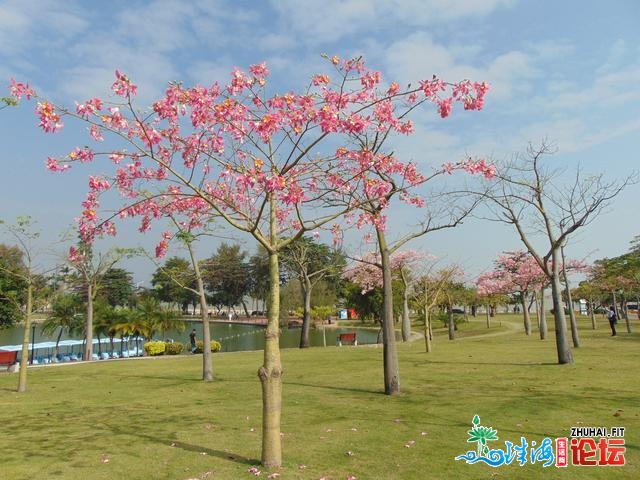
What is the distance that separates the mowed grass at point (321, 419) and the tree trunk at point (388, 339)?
37 centimetres

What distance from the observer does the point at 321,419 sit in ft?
30.4

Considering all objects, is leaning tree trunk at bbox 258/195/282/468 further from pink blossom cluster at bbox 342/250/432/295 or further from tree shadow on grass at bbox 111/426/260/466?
pink blossom cluster at bbox 342/250/432/295

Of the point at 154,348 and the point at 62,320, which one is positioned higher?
the point at 62,320

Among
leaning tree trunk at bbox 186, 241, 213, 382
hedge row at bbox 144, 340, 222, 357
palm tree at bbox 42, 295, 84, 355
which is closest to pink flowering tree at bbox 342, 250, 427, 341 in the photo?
hedge row at bbox 144, 340, 222, 357

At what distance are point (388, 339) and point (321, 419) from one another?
3.55 meters

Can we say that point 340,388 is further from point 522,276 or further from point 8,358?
point 522,276

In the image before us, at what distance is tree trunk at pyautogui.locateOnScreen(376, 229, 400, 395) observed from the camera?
38.9ft

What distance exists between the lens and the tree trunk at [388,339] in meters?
11.8

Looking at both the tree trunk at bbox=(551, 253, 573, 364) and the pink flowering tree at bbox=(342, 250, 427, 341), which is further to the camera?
the pink flowering tree at bbox=(342, 250, 427, 341)

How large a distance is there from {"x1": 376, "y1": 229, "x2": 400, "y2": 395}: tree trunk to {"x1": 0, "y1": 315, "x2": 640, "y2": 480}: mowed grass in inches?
14.7

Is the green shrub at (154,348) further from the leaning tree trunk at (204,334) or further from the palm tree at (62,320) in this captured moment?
the leaning tree trunk at (204,334)

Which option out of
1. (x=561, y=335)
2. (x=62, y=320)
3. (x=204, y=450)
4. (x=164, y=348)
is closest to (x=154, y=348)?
(x=164, y=348)

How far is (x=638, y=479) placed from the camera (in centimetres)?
566

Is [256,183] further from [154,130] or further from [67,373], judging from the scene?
[67,373]
